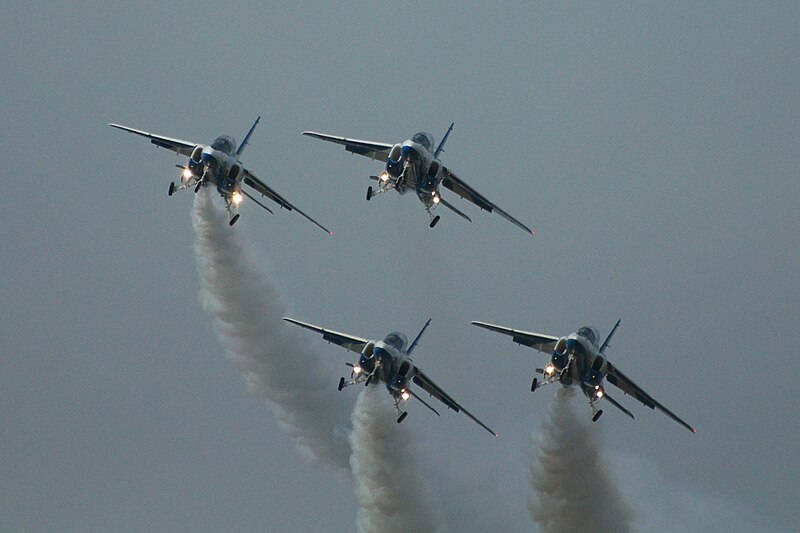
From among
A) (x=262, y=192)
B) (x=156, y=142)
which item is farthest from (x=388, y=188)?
(x=156, y=142)

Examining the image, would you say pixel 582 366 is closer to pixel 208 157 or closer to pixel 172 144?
pixel 208 157

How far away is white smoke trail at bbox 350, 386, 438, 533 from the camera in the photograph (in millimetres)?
155500

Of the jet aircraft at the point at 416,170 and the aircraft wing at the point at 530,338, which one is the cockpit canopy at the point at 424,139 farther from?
the aircraft wing at the point at 530,338

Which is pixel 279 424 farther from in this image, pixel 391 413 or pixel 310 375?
pixel 391 413

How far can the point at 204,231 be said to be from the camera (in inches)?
6324

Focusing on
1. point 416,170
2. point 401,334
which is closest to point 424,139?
point 416,170

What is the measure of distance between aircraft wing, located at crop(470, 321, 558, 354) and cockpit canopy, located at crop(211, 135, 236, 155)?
2265 centimetres

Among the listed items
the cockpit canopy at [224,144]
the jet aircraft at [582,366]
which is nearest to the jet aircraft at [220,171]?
the cockpit canopy at [224,144]

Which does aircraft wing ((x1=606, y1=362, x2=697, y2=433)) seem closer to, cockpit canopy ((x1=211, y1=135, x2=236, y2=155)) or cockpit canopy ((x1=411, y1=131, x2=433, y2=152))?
cockpit canopy ((x1=411, y1=131, x2=433, y2=152))

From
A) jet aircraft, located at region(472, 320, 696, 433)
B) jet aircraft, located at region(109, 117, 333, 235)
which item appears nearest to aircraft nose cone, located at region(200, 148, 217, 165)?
jet aircraft, located at region(109, 117, 333, 235)

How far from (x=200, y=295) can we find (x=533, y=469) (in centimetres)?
3087

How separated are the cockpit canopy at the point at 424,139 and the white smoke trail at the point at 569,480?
70.8 ft

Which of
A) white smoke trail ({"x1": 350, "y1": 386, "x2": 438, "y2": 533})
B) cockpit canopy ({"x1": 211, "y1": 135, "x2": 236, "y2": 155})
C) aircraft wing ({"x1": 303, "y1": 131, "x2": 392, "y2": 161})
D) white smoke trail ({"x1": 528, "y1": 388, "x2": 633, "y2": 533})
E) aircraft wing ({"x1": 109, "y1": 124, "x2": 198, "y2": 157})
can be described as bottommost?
white smoke trail ({"x1": 350, "y1": 386, "x2": 438, "y2": 533})

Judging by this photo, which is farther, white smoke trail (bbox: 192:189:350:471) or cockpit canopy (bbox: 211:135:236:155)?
white smoke trail (bbox: 192:189:350:471)
